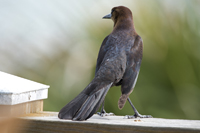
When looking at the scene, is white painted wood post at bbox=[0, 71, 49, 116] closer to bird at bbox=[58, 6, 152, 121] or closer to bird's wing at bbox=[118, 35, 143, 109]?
bird at bbox=[58, 6, 152, 121]

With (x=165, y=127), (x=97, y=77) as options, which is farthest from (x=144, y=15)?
(x=165, y=127)

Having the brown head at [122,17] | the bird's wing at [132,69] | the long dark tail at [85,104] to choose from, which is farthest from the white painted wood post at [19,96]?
the brown head at [122,17]

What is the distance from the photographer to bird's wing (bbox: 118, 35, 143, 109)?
2.33m

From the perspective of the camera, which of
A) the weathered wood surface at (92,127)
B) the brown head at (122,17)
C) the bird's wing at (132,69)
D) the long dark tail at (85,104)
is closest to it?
the weathered wood surface at (92,127)

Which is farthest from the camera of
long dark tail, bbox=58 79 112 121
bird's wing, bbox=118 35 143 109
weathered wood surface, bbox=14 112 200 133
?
bird's wing, bbox=118 35 143 109

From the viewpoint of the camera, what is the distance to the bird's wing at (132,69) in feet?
7.64

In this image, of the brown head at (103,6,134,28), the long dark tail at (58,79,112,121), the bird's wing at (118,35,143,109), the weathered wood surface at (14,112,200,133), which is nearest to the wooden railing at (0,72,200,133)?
the weathered wood surface at (14,112,200,133)

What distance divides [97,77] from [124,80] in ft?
0.93

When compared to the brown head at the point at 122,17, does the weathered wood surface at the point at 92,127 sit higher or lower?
lower

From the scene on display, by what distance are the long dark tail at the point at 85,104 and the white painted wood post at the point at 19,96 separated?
23 centimetres

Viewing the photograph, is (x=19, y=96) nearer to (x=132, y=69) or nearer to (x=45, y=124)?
(x=45, y=124)

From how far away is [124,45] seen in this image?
8.44 feet

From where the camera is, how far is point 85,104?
179 cm

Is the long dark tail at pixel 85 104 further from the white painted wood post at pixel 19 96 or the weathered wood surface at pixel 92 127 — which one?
the white painted wood post at pixel 19 96
